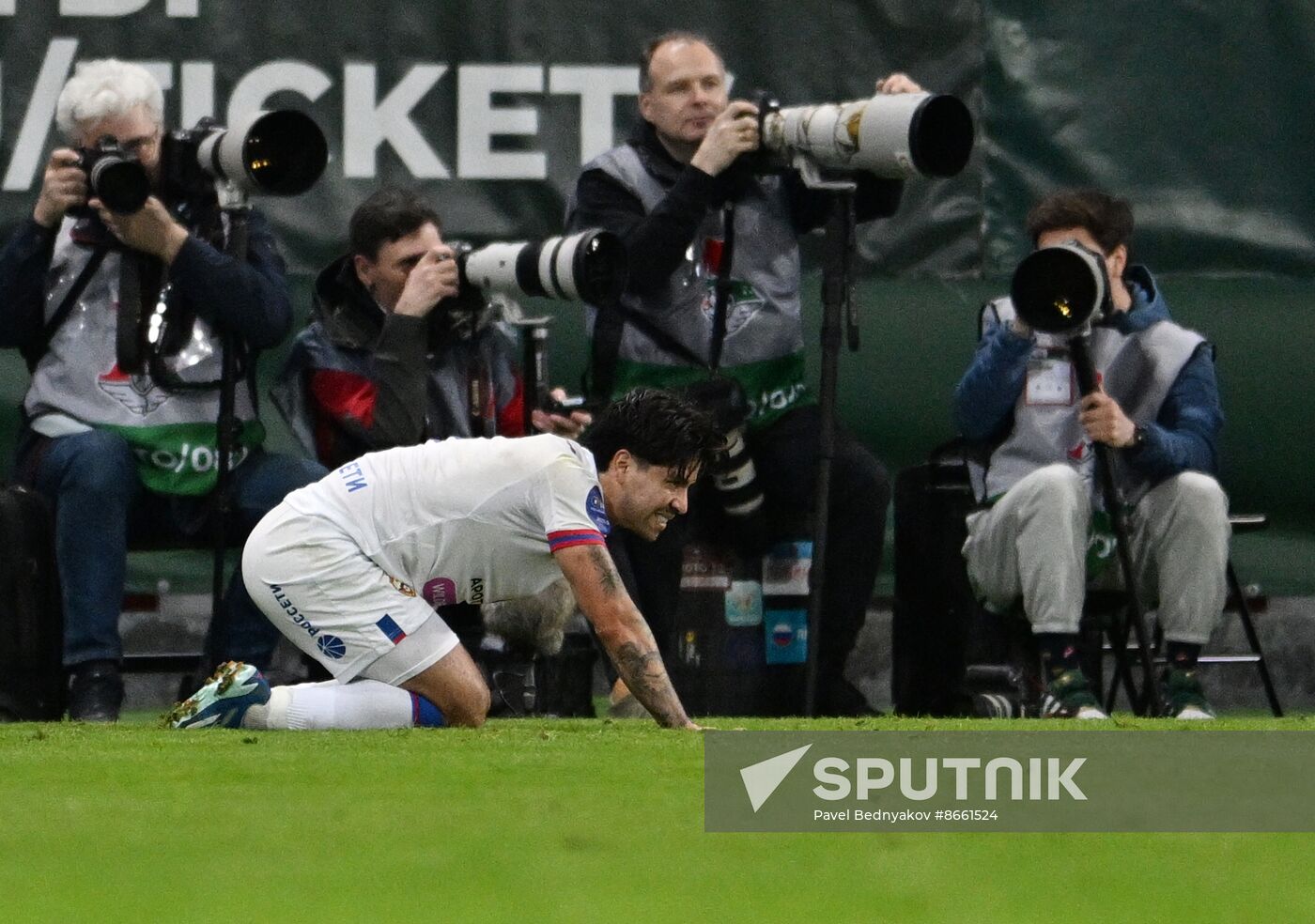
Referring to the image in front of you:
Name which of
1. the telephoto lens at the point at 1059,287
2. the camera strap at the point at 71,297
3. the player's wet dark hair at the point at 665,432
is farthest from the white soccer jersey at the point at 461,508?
the telephoto lens at the point at 1059,287

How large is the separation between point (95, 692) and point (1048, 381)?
262 cm

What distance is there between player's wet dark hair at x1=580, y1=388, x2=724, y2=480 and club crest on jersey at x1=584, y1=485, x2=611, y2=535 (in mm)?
133

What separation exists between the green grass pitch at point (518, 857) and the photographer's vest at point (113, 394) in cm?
203

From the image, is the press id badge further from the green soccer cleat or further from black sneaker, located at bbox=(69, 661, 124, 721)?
black sneaker, located at bbox=(69, 661, 124, 721)

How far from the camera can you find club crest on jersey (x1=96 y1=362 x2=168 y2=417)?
20.9 feet

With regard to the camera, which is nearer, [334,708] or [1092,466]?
[334,708]

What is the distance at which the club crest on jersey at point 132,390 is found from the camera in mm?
6359

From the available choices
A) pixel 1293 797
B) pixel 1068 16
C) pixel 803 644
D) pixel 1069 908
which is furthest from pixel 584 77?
pixel 1069 908

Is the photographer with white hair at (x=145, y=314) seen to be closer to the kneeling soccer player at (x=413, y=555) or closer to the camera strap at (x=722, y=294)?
the kneeling soccer player at (x=413, y=555)

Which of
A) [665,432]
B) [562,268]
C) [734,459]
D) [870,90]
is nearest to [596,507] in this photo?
[665,432]

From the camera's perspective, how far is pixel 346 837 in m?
3.32

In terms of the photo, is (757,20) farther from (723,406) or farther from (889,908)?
(889,908)

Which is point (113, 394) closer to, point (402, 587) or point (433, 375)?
point (433, 375)

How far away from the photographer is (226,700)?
541 centimetres
